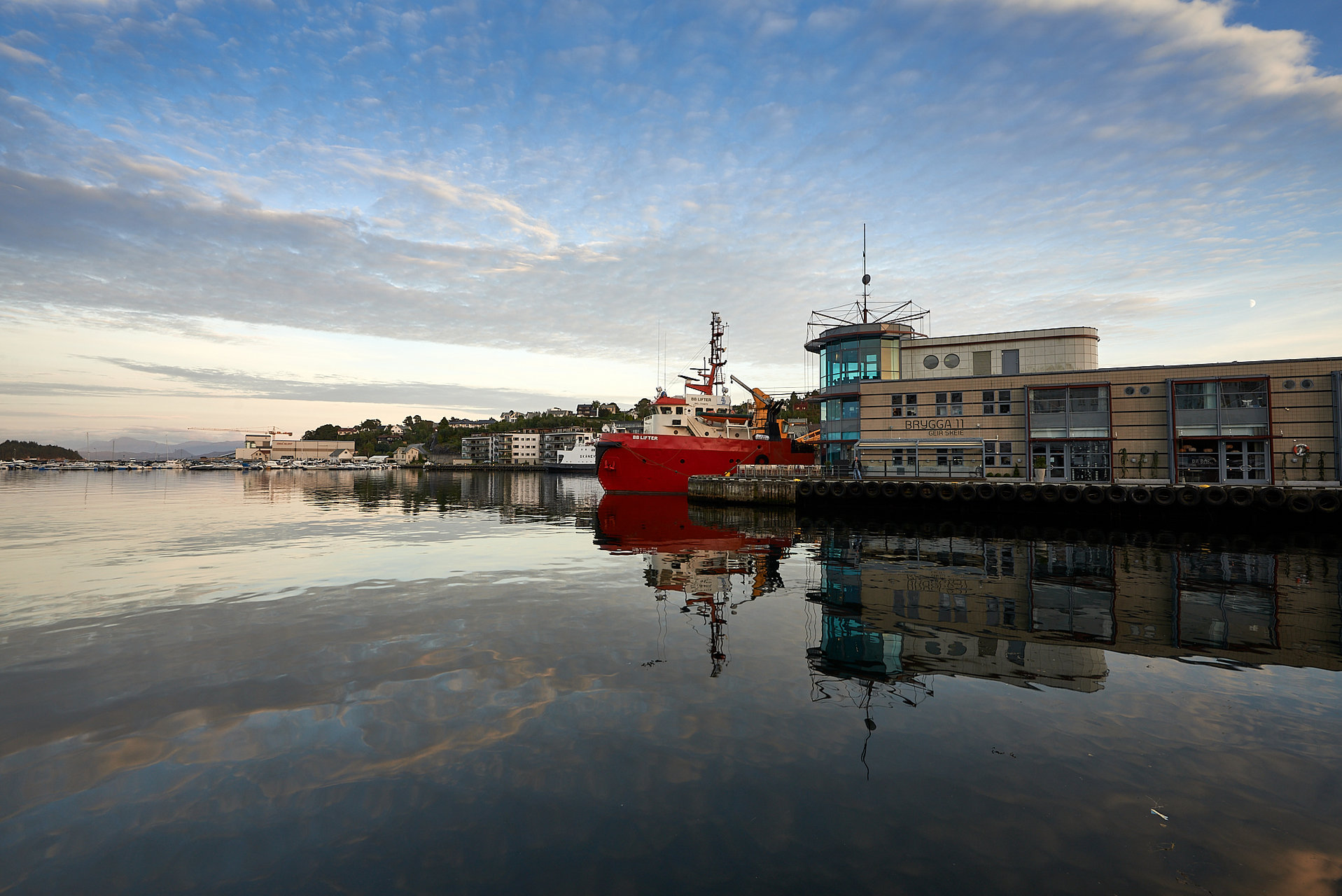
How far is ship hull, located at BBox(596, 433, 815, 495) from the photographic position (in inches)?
1857

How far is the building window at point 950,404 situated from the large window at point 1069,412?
13.0 feet

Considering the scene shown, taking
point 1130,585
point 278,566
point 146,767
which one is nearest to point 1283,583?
point 1130,585

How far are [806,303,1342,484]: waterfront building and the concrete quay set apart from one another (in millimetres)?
2899

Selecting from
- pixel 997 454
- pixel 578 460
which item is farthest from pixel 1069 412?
pixel 578 460

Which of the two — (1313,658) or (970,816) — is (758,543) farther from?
(970,816)

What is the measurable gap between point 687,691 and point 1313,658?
1084 centimetres

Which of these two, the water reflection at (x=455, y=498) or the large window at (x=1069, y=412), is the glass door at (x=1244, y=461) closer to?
the large window at (x=1069, y=412)

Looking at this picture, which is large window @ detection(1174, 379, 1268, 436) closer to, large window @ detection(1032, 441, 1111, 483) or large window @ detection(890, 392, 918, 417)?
large window @ detection(1032, 441, 1111, 483)

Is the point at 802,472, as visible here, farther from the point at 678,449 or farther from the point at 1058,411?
the point at 1058,411

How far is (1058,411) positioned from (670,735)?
38.7m

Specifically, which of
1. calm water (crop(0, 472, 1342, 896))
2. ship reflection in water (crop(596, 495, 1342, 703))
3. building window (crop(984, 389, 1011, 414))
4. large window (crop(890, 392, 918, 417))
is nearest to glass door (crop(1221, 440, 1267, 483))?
building window (crop(984, 389, 1011, 414))

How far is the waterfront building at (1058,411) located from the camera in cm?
3234

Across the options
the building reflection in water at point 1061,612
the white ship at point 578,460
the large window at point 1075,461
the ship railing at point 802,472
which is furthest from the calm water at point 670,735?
the white ship at point 578,460

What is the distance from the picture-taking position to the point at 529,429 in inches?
7308
